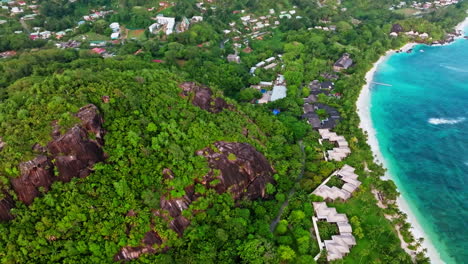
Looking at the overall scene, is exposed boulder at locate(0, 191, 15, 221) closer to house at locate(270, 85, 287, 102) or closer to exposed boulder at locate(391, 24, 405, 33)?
house at locate(270, 85, 287, 102)

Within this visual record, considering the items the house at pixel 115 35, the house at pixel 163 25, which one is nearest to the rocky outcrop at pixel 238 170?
the house at pixel 163 25

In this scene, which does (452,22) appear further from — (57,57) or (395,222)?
(57,57)

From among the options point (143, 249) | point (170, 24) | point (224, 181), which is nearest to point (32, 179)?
point (143, 249)

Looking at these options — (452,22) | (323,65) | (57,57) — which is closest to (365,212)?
(323,65)

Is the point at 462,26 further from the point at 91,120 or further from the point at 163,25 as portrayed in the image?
the point at 91,120

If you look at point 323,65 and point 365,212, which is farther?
point 323,65

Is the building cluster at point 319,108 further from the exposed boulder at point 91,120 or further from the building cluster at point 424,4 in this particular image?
the building cluster at point 424,4
